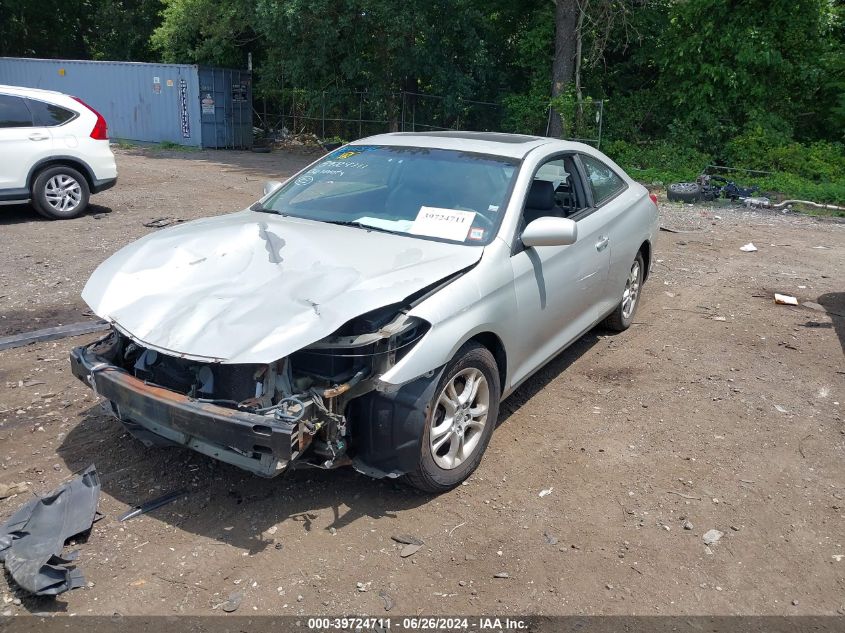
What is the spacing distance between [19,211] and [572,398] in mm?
8996

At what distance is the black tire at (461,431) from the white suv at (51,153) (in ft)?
26.8

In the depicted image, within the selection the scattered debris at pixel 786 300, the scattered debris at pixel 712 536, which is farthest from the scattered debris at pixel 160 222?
the scattered debris at pixel 712 536

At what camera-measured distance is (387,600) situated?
10.6 feet

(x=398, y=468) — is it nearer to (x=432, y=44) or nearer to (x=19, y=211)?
(x=19, y=211)

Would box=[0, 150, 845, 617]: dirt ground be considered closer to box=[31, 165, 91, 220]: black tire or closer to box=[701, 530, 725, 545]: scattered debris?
box=[701, 530, 725, 545]: scattered debris

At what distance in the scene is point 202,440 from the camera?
3.58 m

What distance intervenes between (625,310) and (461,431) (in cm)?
300

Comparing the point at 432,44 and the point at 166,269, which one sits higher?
the point at 432,44

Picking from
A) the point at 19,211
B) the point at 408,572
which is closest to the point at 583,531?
the point at 408,572

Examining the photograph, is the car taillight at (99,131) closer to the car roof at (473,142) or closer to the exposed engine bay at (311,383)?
the car roof at (473,142)

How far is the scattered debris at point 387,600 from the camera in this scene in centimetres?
318

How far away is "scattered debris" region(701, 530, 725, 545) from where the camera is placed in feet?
12.1

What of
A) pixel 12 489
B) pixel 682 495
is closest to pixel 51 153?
pixel 12 489

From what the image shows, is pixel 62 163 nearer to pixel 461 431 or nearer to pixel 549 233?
pixel 549 233
